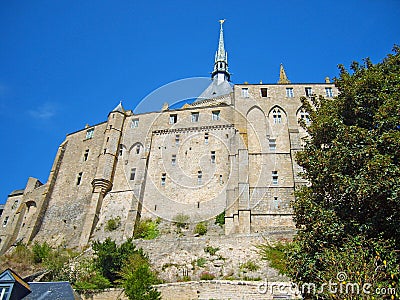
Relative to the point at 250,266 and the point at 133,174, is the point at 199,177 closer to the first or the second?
the point at 133,174

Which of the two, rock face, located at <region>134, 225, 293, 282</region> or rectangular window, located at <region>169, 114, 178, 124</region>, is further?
rectangular window, located at <region>169, 114, 178, 124</region>

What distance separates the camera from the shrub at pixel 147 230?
31844 mm

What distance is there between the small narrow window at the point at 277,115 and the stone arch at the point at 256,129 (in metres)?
0.97

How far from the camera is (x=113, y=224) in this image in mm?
34969

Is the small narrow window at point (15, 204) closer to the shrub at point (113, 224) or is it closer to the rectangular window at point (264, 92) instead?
the shrub at point (113, 224)

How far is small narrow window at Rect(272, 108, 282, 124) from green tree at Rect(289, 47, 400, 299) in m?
20.3

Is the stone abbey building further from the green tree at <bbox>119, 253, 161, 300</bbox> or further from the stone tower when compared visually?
the green tree at <bbox>119, 253, 161, 300</bbox>

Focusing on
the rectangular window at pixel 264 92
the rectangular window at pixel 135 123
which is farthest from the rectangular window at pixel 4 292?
the rectangular window at pixel 135 123

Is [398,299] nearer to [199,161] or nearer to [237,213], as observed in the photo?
[237,213]

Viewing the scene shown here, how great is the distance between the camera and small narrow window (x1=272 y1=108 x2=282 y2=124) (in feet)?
119

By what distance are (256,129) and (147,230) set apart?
12.9 meters

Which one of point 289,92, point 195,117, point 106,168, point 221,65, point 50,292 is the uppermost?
point 221,65

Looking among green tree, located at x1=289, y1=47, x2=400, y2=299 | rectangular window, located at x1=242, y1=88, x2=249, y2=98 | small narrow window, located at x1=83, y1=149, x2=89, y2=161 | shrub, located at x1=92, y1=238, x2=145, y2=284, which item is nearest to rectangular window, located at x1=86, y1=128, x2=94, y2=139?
small narrow window, located at x1=83, y1=149, x2=89, y2=161

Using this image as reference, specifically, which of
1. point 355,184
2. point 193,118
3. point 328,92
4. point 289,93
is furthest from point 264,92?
point 355,184
